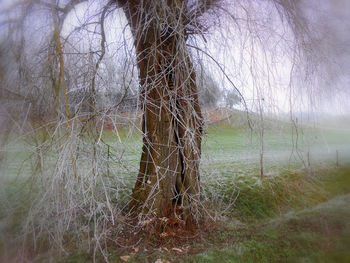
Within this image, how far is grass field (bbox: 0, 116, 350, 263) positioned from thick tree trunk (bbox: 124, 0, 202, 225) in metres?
0.19

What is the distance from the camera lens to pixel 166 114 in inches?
93.1

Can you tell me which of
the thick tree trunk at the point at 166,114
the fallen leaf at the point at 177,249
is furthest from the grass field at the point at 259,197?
the thick tree trunk at the point at 166,114

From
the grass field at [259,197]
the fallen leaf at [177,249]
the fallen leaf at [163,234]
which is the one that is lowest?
the fallen leaf at [177,249]

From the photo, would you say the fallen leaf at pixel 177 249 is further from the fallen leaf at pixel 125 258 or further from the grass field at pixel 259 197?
the fallen leaf at pixel 125 258

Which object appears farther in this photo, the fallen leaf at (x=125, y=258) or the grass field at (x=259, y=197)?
the fallen leaf at (x=125, y=258)

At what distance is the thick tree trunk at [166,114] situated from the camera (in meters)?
2.24

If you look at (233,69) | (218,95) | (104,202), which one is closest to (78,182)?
(104,202)

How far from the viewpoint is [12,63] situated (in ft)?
6.37

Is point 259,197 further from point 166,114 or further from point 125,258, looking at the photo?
point 125,258

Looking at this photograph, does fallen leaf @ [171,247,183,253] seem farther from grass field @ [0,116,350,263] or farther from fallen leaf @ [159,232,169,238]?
fallen leaf @ [159,232,169,238]

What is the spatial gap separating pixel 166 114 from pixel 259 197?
111cm

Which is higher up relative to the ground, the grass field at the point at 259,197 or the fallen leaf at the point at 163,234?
the grass field at the point at 259,197

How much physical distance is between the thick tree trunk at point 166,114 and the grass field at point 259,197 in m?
0.19

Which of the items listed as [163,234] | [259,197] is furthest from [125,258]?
[259,197]
